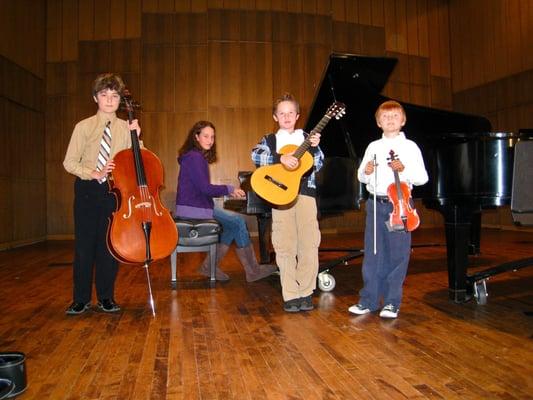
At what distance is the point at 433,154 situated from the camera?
11.0ft

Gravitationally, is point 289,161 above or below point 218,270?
above

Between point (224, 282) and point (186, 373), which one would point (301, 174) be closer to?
point (186, 373)

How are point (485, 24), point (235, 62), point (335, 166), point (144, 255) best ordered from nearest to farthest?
point (144, 255)
point (335, 166)
point (235, 62)
point (485, 24)

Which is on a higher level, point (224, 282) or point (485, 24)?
point (485, 24)

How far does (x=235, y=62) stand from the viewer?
31.6 feet

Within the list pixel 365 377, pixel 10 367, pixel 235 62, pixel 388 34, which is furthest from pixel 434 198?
pixel 388 34

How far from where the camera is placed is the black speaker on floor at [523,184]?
2773mm

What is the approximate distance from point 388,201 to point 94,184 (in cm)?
189

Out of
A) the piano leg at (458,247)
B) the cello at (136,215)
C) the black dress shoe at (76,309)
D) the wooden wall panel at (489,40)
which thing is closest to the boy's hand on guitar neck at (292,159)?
the cello at (136,215)

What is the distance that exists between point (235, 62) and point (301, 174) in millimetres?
7092

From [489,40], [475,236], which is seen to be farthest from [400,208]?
[489,40]

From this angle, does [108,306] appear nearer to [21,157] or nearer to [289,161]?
[289,161]

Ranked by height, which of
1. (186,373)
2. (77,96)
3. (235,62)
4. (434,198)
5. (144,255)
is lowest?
(186,373)

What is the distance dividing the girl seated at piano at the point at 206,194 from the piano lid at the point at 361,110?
1.05 metres
